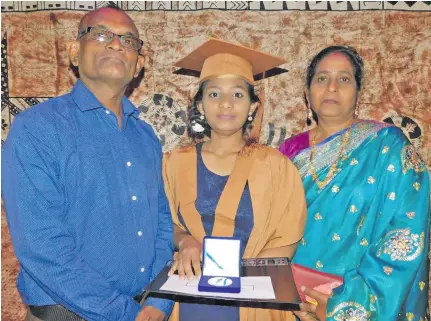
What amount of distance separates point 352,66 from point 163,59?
1.44 meters

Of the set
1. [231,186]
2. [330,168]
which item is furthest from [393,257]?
[231,186]

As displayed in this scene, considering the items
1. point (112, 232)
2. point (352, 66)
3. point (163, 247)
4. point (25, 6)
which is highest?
point (25, 6)

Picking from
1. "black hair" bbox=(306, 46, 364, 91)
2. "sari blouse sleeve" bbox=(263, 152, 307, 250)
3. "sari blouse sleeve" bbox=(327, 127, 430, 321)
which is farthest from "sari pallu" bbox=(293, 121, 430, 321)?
"black hair" bbox=(306, 46, 364, 91)

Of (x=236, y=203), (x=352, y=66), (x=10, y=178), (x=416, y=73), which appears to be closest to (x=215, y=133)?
(x=236, y=203)

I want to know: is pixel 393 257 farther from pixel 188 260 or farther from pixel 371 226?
pixel 188 260

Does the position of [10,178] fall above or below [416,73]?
below

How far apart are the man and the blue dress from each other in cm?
13

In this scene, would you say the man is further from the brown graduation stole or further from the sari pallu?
the sari pallu

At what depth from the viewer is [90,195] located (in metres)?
1.77

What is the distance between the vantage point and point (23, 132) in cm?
164

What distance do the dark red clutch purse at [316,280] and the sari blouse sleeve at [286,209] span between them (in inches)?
7.8

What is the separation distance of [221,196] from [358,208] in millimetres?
683

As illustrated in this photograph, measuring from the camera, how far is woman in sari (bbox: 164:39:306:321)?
1.96 meters

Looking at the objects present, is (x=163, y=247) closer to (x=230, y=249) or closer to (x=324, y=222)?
(x=230, y=249)
